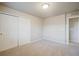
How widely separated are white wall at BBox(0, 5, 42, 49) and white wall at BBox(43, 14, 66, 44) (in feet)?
0.52

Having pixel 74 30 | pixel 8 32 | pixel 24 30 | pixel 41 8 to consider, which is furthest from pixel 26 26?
pixel 74 30

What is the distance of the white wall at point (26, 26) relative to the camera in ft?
5.65

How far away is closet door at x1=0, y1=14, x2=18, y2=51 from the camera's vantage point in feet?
5.54

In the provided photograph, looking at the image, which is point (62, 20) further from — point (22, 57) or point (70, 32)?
point (22, 57)

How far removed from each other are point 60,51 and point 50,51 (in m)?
0.21

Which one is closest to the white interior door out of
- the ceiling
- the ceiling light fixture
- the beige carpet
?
the beige carpet

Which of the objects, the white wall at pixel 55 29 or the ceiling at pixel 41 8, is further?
the white wall at pixel 55 29

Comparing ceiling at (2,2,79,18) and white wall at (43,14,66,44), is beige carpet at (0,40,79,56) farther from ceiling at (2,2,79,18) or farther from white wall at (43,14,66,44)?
ceiling at (2,2,79,18)

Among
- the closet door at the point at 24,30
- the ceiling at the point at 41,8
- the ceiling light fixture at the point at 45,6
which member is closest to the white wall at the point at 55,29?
the ceiling at the point at 41,8

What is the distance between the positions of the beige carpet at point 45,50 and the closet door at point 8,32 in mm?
135

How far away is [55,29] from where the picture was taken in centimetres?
185

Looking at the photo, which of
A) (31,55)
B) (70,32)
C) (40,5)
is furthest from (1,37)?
(70,32)

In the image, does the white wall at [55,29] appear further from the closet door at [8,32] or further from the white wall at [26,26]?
the closet door at [8,32]

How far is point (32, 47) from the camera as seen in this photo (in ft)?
5.98
